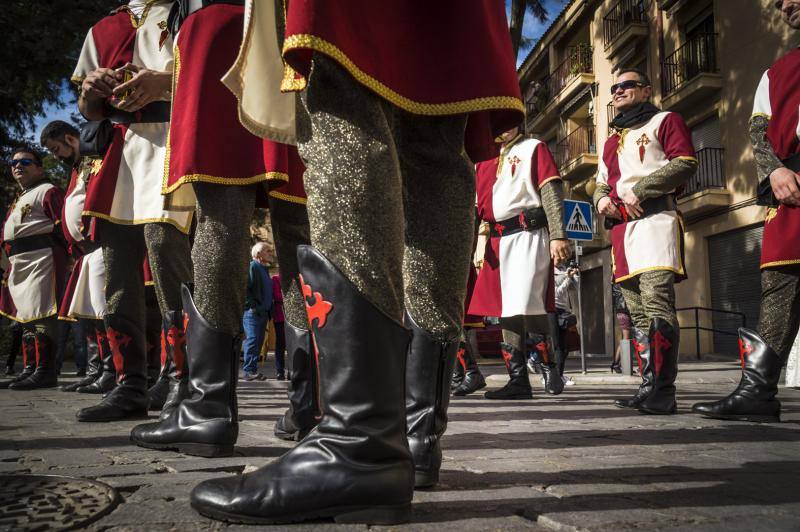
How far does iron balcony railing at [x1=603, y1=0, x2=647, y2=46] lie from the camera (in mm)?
20688

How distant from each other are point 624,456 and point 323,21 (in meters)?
1.65

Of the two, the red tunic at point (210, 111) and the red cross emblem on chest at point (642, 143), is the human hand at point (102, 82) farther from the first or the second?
the red cross emblem on chest at point (642, 143)

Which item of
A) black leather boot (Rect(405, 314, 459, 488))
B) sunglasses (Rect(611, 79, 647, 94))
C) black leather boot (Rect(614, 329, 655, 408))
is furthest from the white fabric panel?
black leather boot (Rect(405, 314, 459, 488))

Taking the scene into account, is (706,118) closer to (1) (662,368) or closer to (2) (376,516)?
(1) (662,368)

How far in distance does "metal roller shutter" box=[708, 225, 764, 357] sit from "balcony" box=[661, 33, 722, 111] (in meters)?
3.87

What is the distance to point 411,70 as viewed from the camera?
4.98 feet

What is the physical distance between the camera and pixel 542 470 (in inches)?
71.7

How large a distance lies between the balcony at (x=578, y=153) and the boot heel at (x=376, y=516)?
864 inches

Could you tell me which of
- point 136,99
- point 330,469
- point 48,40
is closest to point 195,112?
point 136,99

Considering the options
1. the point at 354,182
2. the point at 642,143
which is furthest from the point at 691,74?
the point at 354,182

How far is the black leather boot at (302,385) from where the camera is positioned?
230cm

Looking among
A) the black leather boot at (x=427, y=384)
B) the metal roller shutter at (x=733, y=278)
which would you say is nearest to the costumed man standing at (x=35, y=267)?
the black leather boot at (x=427, y=384)

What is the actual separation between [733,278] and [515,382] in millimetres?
13724

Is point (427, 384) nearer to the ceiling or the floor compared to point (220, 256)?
nearer to the floor
